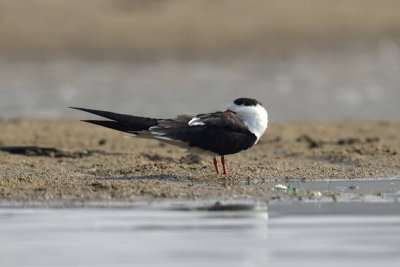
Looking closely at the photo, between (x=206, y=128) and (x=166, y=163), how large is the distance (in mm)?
1044

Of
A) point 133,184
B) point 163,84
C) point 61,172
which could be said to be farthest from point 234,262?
point 163,84

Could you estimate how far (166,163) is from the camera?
10.0 m

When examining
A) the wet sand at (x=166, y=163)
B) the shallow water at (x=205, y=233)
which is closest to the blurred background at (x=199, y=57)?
the wet sand at (x=166, y=163)

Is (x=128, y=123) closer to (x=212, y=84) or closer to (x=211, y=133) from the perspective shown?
(x=211, y=133)

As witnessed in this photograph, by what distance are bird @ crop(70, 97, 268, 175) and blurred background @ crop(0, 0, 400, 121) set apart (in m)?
8.25

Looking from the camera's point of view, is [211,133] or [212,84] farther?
[212,84]

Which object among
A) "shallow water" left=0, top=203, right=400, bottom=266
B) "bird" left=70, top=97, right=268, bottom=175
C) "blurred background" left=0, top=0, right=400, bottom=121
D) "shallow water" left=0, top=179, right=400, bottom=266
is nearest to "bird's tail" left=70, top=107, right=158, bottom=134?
"bird" left=70, top=97, right=268, bottom=175

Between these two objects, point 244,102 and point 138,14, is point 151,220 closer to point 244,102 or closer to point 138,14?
point 244,102

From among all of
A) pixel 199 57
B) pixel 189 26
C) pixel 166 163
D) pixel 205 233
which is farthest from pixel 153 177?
pixel 189 26

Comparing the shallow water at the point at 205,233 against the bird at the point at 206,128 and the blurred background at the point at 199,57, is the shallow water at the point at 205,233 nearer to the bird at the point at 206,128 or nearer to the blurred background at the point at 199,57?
the bird at the point at 206,128

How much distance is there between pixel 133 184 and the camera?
8.41 metres

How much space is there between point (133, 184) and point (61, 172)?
1.60 metres

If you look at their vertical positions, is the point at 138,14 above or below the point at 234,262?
above

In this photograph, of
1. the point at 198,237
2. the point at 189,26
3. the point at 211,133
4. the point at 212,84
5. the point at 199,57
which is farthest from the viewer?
the point at 189,26
